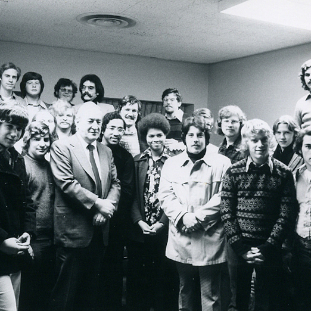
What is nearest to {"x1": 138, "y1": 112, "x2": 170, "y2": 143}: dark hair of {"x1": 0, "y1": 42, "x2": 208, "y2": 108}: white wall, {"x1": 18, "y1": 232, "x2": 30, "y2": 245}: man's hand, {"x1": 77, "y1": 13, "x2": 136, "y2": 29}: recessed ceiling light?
{"x1": 18, "y1": 232, "x2": 30, "y2": 245}: man's hand

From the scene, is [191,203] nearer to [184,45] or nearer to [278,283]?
[278,283]

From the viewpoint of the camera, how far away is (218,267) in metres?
2.87

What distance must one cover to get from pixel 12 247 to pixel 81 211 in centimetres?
68

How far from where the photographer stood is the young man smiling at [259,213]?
2.64 meters

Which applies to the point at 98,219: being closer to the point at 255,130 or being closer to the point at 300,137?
the point at 255,130

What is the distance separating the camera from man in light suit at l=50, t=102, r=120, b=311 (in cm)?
287

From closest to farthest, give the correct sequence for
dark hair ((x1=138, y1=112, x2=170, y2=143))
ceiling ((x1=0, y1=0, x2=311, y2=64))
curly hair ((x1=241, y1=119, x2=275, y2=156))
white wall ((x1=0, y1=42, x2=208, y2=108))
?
curly hair ((x1=241, y1=119, x2=275, y2=156)) < dark hair ((x1=138, y1=112, x2=170, y2=143)) < ceiling ((x1=0, y1=0, x2=311, y2=64)) < white wall ((x1=0, y1=42, x2=208, y2=108))

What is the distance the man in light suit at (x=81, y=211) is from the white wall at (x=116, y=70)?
12.1 ft

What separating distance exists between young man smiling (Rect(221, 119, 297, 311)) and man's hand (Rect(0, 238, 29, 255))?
4.08ft

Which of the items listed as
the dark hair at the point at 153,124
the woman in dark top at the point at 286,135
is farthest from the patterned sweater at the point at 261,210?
the dark hair at the point at 153,124

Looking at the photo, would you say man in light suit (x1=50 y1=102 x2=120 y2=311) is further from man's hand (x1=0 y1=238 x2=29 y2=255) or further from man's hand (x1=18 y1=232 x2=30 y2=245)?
man's hand (x1=0 y1=238 x2=29 y2=255)

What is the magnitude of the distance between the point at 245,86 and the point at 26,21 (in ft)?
11.6

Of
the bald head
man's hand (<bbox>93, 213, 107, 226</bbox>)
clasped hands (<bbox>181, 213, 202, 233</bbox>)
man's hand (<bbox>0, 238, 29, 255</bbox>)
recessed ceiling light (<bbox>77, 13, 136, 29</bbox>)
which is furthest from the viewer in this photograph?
recessed ceiling light (<bbox>77, 13, 136, 29</bbox>)

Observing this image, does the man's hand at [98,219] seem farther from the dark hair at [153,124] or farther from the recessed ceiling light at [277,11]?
the recessed ceiling light at [277,11]
